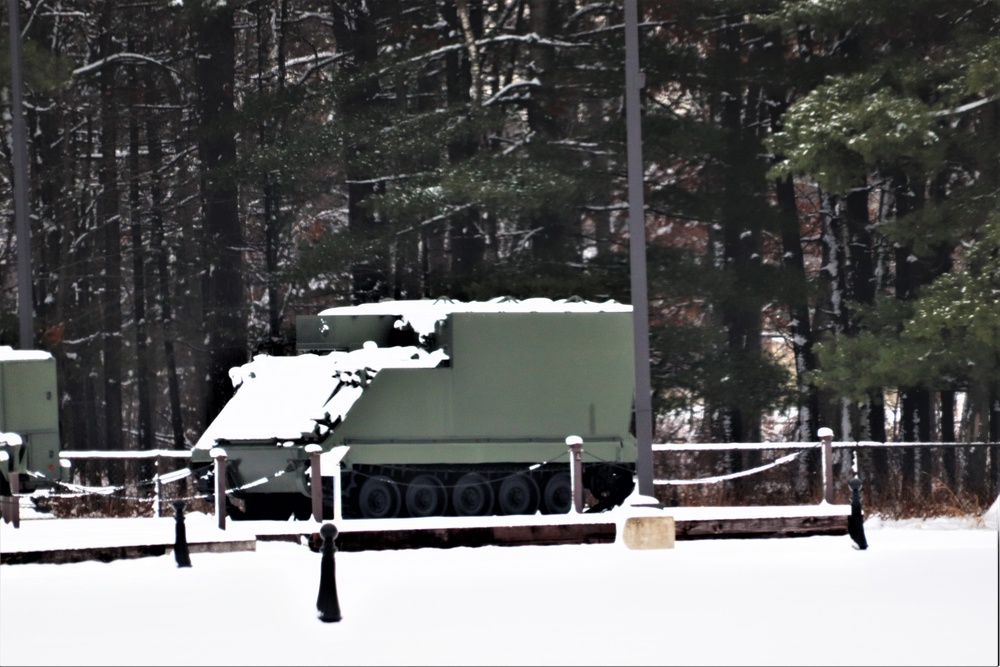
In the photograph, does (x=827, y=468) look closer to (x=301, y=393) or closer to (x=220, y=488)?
(x=301, y=393)

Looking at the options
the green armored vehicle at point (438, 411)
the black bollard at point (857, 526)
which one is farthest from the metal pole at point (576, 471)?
the black bollard at point (857, 526)

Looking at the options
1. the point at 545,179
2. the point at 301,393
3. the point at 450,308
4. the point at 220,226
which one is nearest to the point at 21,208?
the point at 301,393

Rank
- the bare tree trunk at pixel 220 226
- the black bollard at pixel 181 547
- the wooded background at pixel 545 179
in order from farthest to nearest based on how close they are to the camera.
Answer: the bare tree trunk at pixel 220 226 → the wooded background at pixel 545 179 → the black bollard at pixel 181 547

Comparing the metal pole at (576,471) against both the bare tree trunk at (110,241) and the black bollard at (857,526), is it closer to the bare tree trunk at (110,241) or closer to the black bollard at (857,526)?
the black bollard at (857,526)

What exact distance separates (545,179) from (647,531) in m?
12.9

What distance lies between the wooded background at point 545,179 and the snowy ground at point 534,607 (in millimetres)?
7881

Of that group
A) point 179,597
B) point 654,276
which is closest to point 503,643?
point 179,597

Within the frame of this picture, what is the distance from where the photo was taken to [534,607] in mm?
13938

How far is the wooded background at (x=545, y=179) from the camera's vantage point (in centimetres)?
2716

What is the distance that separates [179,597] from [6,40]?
808 inches

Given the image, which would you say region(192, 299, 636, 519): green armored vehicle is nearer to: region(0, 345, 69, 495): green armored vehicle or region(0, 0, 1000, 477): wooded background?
region(0, 0, 1000, 477): wooded background

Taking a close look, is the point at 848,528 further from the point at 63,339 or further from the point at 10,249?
the point at 10,249

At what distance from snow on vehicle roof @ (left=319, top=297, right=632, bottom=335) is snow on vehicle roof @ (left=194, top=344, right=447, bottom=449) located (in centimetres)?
41

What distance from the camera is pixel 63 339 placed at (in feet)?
121
